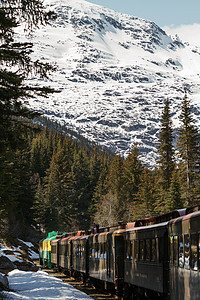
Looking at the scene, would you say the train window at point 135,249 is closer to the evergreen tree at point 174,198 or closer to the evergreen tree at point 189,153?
the evergreen tree at point 174,198

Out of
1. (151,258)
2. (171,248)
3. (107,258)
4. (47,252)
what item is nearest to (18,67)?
(171,248)

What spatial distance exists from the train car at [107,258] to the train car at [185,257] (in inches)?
303

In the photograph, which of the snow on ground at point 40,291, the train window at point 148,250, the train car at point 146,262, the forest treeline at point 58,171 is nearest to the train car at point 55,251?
the forest treeline at point 58,171

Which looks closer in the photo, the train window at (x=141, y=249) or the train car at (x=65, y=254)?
the train window at (x=141, y=249)

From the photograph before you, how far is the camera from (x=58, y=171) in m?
124

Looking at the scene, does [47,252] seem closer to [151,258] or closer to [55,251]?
[55,251]

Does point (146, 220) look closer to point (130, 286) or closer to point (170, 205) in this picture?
point (130, 286)

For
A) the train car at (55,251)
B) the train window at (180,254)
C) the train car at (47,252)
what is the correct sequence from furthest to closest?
the train car at (47,252) < the train car at (55,251) < the train window at (180,254)

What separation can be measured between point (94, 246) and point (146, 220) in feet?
31.7

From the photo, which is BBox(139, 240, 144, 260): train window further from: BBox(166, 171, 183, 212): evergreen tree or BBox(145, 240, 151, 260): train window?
BBox(166, 171, 183, 212): evergreen tree

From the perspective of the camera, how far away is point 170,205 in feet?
175

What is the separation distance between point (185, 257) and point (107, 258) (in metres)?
12.0

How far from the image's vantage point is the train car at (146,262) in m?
14.8

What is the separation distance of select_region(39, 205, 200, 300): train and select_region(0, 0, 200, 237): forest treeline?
5131mm
